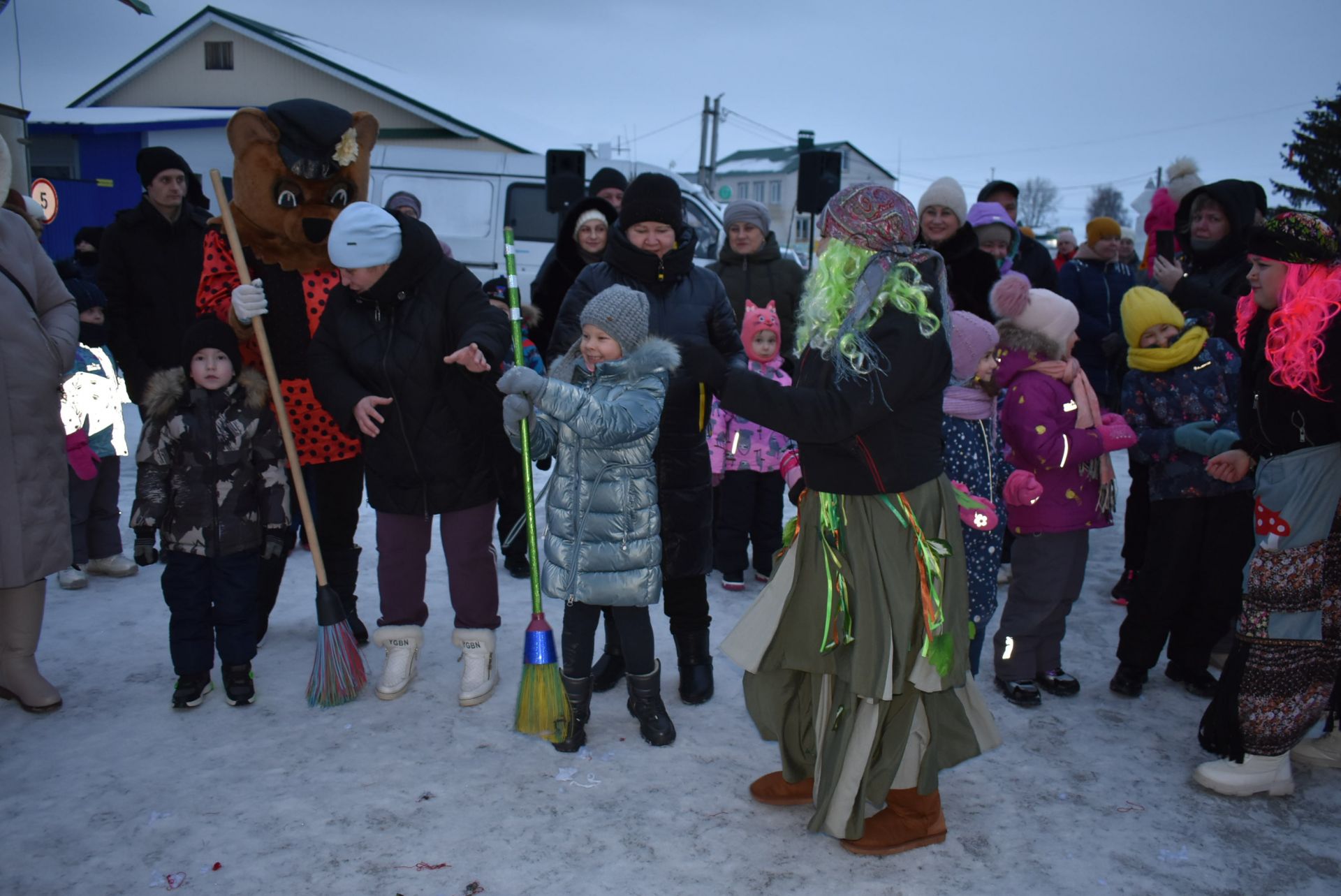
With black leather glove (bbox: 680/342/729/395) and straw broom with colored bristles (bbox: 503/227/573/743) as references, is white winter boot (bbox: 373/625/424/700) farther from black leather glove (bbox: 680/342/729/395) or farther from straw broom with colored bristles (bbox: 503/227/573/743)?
black leather glove (bbox: 680/342/729/395)

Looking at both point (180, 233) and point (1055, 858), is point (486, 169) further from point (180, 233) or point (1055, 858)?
point (1055, 858)

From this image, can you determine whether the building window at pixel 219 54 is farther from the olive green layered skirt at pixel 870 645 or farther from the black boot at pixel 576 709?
the olive green layered skirt at pixel 870 645

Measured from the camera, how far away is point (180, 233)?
464cm

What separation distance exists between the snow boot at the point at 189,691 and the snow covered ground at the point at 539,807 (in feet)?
0.18

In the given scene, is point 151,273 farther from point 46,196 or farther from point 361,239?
point 46,196

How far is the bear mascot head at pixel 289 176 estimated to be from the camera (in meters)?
3.78

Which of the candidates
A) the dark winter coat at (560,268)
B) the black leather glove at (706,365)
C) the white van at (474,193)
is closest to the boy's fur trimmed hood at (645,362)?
the black leather glove at (706,365)

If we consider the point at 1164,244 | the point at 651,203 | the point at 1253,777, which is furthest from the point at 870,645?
the point at 1164,244

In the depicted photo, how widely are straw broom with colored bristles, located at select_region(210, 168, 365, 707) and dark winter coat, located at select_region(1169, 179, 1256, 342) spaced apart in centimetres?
399

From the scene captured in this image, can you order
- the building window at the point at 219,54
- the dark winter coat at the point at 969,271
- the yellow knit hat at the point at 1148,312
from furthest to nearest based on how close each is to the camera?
the building window at the point at 219,54, the dark winter coat at the point at 969,271, the yellow knit hat at the point at 1148,312

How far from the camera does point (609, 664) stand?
12.9ft

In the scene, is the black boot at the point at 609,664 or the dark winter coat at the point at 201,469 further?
the black boot at the point at 609,664

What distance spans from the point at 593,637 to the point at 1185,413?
2.55 metres

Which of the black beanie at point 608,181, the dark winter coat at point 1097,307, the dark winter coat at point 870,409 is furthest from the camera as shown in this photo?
the dark winter coat at point 1097,307
